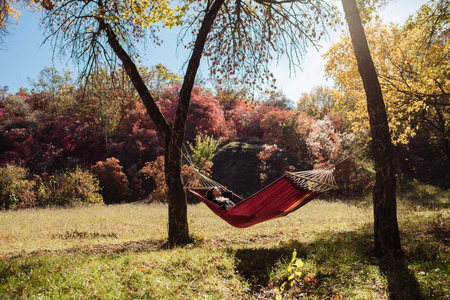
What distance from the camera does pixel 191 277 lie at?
2506mm

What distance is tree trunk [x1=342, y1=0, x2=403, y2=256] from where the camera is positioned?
2705 mm

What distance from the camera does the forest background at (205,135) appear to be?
19.9ft

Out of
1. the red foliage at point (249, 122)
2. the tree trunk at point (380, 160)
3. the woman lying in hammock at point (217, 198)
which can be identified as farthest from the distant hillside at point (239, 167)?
the tree trunk at point (380, 160)

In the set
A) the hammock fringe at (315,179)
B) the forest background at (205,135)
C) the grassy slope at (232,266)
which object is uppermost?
the forest background at (205,135)

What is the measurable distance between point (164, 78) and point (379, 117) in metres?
3.10

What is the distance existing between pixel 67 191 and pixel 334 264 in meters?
7.34

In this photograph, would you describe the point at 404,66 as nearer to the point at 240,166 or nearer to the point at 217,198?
the point at 217,198

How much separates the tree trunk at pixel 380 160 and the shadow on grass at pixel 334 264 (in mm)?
208

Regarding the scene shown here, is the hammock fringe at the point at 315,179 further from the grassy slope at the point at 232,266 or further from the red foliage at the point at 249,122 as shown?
the red foliage at the point at 249,122

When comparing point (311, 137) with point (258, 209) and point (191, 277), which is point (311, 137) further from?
point (191, 277)

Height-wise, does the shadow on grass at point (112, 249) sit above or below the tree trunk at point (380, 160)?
below

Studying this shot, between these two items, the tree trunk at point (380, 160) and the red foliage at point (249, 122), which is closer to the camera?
the tree trunk at point (380, 160)

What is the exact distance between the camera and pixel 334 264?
8.46ft

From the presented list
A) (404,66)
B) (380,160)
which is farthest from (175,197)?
(404,66)
